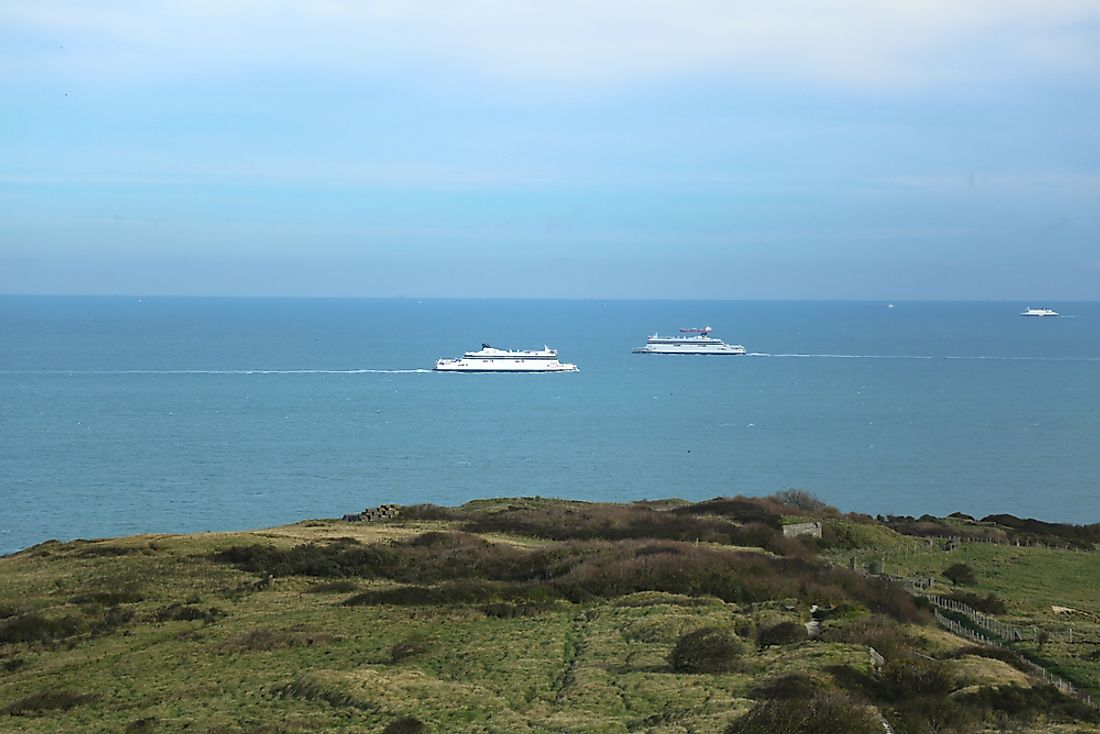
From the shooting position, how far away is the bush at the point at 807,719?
56.8 feet

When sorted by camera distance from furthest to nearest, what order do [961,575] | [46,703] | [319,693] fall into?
[961,575]
[46,703]
[319,693]

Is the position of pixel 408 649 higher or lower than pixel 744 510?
higher

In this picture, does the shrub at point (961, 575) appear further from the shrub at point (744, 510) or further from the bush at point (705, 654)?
the bush at point (705, 654)

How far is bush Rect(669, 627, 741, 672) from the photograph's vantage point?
23.2m

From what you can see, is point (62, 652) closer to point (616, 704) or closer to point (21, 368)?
point (616, 704)

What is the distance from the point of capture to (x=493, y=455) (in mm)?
105812

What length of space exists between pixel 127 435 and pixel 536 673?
95247mm

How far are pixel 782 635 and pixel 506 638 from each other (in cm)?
663

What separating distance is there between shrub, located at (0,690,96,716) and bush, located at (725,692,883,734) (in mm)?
13637

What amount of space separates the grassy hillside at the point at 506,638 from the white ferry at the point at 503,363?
142 m

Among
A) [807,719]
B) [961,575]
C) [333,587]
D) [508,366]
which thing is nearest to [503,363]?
[508,366]

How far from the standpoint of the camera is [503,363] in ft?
635

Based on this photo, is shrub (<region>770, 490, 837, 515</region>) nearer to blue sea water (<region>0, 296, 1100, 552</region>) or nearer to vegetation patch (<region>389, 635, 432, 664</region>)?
blue sea water (<region>0, 296, 1100, 552</region>)

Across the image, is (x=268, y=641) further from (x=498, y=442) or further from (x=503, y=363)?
(x=503, y=363)
